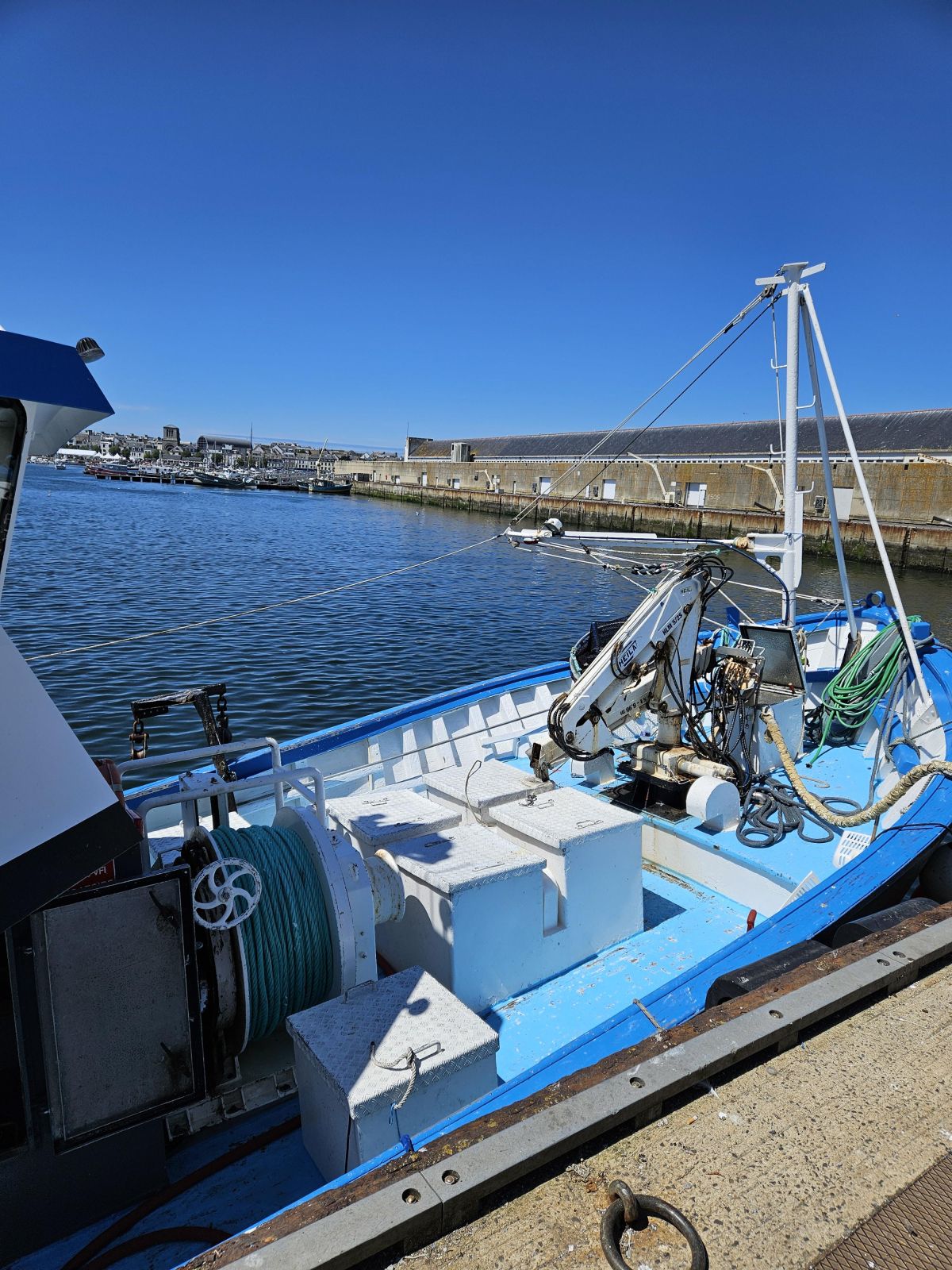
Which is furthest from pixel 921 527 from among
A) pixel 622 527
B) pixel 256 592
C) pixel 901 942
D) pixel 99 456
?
pixel 99 456

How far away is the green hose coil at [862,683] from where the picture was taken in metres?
8.45

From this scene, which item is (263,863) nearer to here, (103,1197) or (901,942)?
(103,1197)

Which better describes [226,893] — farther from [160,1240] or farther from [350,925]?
[160,1240]

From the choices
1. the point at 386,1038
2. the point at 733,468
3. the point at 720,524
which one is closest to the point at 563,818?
the point at 386,1038

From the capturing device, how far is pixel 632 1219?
183cm

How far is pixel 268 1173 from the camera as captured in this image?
3.30 m

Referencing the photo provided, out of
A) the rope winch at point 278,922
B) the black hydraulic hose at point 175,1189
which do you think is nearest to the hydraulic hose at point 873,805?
the rope winch at point 278,922

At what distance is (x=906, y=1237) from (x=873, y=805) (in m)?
4.96

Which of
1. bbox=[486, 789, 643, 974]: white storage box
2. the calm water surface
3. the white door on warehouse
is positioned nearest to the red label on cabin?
bbox=[486, 789, 643, 974]: white storage box

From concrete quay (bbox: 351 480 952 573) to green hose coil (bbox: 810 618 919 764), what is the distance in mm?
15078

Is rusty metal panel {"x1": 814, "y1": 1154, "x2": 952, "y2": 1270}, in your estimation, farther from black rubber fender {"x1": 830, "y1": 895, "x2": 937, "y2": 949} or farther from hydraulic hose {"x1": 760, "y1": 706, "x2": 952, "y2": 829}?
hydraulic hose {"x1": 760, "y1": 706, "x2": 952, "y2": 829}

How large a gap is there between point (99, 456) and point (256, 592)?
130 m

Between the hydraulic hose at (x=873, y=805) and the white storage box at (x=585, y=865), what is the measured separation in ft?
6.35

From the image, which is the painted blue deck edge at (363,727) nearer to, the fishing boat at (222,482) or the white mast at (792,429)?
the white mast at (792,429)
